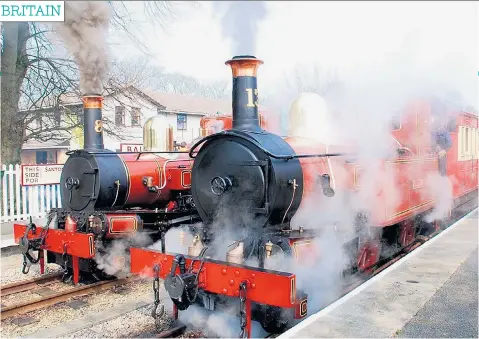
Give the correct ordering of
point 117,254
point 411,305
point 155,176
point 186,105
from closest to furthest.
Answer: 1. point 411,305
2. point 117,254
3. point 155,176
4. point 186,105

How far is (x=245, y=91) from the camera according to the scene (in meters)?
4.20

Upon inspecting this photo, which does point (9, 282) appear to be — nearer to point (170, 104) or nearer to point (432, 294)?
point (432, 294)

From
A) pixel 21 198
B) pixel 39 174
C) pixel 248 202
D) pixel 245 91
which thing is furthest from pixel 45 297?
pixel 21 198

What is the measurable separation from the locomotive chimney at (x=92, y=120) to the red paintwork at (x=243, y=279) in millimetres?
2843

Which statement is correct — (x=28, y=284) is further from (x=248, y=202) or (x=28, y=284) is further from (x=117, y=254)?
(x=248, y=202)

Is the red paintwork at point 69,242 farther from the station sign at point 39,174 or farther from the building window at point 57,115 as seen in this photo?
the building window at point 57,115

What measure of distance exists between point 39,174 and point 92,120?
14.2 ft

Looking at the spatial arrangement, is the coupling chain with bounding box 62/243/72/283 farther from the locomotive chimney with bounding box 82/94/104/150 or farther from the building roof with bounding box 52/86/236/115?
the building roof with bounding box 52/86/236/115

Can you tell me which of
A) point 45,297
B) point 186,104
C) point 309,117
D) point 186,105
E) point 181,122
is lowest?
point 45,297

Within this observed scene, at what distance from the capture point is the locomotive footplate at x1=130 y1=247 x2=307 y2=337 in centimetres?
337

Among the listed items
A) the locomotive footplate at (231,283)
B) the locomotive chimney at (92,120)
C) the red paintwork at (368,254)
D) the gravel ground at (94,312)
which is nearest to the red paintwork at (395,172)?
the red paintwork at (368,254)

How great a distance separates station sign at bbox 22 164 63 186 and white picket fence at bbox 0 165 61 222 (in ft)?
0.70

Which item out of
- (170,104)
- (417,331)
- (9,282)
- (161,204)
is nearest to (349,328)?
(417,331)

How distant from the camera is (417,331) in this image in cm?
355
